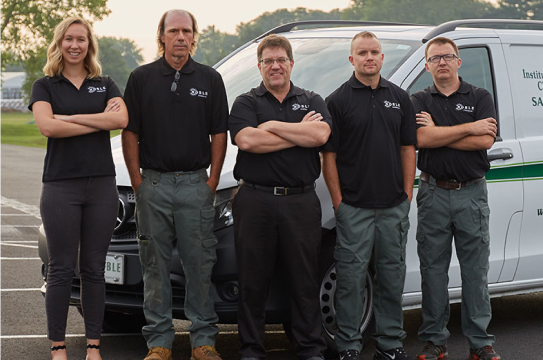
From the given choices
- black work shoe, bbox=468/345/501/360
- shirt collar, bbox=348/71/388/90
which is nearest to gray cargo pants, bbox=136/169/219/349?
shirt collar, bbox=348/71/388/90

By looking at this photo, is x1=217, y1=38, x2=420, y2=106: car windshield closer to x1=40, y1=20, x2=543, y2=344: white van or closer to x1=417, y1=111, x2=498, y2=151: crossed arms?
x1=40, y1=20, x2=543, y2=344: white van

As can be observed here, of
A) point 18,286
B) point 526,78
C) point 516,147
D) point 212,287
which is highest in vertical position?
point 526,78

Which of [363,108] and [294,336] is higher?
[363,108]

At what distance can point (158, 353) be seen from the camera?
5.12 meters

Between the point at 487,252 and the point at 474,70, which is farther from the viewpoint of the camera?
the point at 474,70

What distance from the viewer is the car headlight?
16.9ft

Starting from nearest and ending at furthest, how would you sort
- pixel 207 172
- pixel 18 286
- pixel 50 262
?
pixel 50 262 → pixel 207 172 → pixel 18 286

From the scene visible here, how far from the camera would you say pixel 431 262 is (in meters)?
5.43

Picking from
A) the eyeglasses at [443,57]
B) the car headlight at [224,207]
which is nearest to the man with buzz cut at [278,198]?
the car headlight at [224,207]

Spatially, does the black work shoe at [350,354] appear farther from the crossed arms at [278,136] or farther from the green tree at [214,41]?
the green tree at [214,41]

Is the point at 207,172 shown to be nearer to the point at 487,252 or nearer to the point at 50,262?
the point at 50,262

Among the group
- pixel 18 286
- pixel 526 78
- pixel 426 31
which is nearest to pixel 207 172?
pixel 426 31

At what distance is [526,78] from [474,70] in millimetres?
467

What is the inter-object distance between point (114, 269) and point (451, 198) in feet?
6.90
